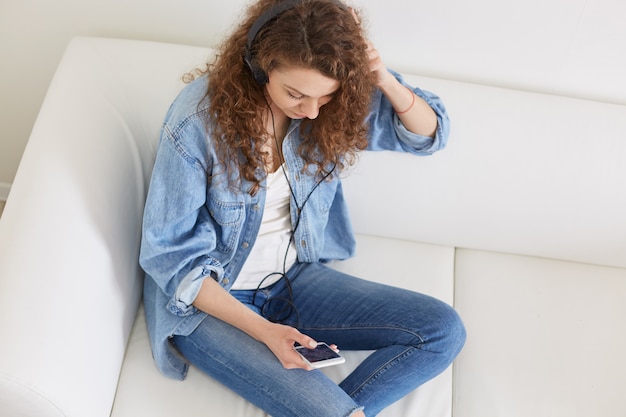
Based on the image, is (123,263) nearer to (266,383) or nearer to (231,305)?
(231,305)

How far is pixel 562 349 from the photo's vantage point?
1561 millimetres

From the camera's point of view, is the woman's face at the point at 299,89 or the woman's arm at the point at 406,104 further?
the woman's arm at the point at 406,104

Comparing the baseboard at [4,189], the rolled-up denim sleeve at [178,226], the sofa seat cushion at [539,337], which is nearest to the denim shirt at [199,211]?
the rolled-up denim sleeve at [178,226]

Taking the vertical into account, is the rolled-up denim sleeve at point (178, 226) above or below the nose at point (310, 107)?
below

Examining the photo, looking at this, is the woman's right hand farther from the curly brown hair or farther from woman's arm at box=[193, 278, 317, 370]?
the curly brown hair

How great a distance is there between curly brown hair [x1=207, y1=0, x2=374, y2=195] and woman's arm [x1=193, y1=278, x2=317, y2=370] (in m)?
0.21

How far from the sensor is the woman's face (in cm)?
114

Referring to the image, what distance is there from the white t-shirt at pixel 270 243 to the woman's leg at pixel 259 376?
0.13 m

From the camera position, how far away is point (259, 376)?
4.24 ft

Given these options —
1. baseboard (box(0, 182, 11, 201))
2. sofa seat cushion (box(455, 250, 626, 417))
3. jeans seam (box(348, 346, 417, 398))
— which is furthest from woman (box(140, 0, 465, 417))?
baseboard (box(0, 182, 11, 201))

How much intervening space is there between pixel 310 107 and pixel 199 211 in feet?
1.11

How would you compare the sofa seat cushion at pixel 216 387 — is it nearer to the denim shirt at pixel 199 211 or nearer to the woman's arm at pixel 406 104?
the denim shirt at pixel 199 211

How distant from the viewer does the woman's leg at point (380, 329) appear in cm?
138

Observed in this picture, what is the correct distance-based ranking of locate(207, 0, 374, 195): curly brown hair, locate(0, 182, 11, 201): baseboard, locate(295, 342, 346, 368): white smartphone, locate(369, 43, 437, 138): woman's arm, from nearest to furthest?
1. locate(207, 0, 374, 195): curly brown hair
2. locate(295, 342, 346, 368): white smartphone
3. locate(369, 43, 437, 138): woman's arm
4. locate(0, 182, 11, 201): baseboard
